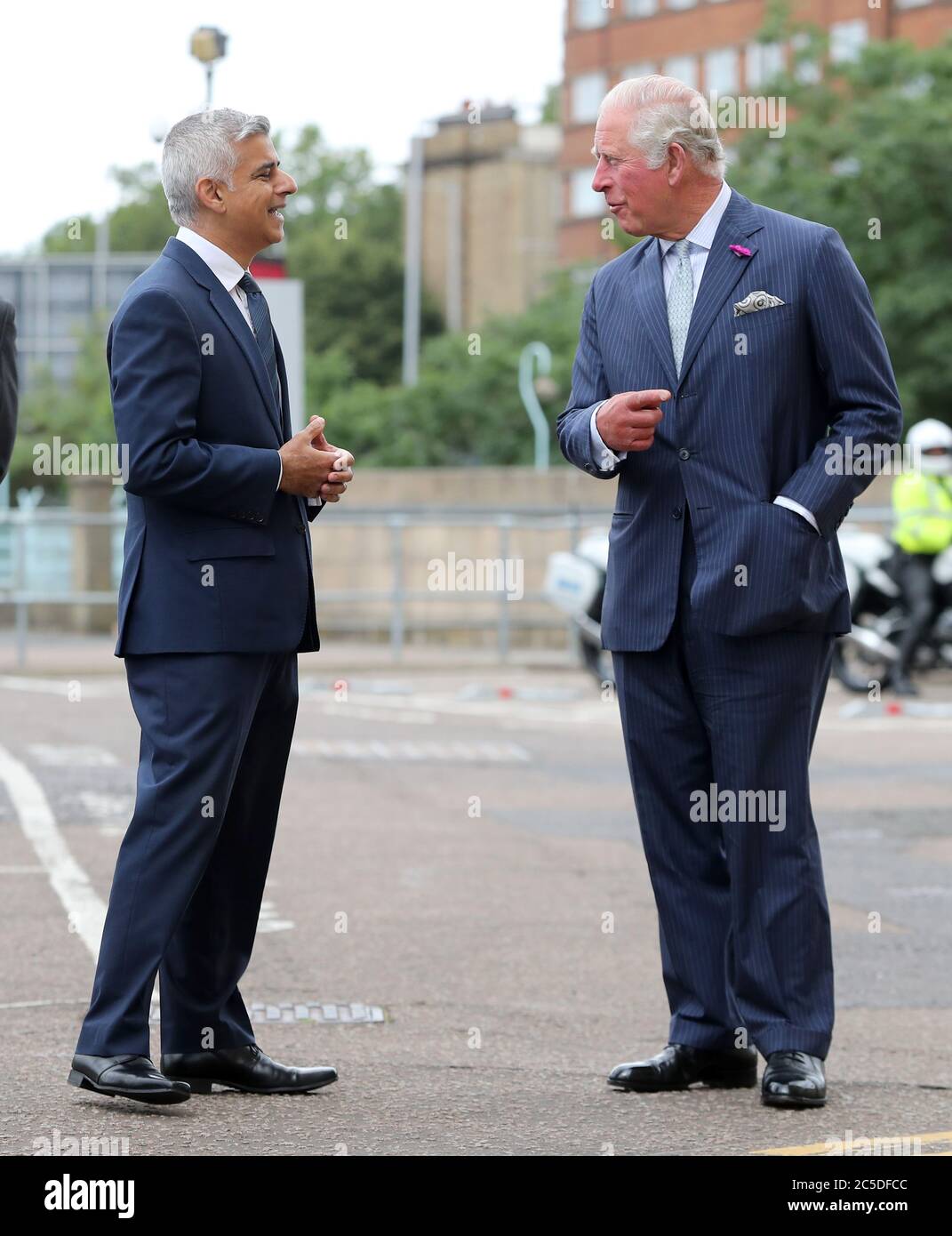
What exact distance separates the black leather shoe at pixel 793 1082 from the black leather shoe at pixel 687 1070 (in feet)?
0.65

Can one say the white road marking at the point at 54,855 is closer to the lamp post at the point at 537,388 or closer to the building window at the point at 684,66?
the lamp post at the point at 537,388

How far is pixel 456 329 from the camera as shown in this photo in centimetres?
8019

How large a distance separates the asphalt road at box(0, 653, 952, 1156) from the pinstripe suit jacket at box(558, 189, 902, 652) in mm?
1043

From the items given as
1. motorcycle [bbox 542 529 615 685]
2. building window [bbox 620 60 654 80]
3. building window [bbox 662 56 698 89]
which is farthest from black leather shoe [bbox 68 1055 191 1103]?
building window [bbox 620 60 654 80]

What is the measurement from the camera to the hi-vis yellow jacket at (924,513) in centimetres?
1681

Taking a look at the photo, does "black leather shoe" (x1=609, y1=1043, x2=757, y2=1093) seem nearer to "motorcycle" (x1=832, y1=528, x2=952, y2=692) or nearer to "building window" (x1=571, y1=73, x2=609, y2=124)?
"motorcycle" (x1=832, y1=528, x2=952, y2=692)

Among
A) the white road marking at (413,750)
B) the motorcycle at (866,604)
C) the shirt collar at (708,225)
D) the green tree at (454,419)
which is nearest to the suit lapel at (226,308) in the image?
the shirt collar at (708,225)

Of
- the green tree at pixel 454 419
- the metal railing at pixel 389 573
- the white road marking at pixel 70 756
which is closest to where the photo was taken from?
the white road marking at pixel 70 756

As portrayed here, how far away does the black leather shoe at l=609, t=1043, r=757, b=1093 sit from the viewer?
4.81 meters

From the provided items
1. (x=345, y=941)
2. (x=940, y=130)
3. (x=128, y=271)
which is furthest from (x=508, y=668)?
(x=128, y=271)

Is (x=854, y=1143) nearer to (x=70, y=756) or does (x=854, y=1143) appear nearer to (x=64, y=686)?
(x=70, y=756)

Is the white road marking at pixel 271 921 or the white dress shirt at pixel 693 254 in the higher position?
the white dress shirt at pixel 693 254

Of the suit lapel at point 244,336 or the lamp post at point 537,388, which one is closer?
the suit lapel at point 244,336
